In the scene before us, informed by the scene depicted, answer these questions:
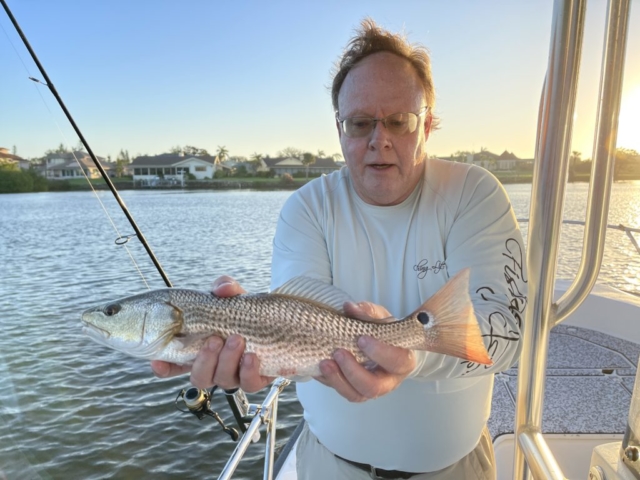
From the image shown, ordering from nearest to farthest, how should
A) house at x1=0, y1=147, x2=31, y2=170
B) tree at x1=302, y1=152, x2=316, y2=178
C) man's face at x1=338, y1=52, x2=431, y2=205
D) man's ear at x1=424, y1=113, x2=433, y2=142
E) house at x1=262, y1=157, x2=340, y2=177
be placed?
man's face at x1=338, y1=52, x2=431, y2=205 → man's ear at x1=424, y1=113, x2=433, y2=142 → house at x1=0, y1=147, x2=31, y2=170 → house at x1=262, y1=157, x2=340, y2=177 → tree at x1=302, y1=152, x2=316, y2=178

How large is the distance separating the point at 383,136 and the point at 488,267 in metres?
0.83

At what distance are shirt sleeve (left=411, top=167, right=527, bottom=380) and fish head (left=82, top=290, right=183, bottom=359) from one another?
1068 mm

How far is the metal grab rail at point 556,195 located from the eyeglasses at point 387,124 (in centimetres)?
107

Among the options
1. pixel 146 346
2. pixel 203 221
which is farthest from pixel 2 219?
pixel 146 346

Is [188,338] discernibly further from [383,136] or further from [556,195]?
[556,195]

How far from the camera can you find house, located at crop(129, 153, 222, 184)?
3135 inches

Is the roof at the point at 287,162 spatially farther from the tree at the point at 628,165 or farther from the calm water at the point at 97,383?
the tree at the point at 628,165

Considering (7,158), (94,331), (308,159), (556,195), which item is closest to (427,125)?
(556,195)

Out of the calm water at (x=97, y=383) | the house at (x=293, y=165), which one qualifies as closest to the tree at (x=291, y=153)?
the house at (x=293, y=165)

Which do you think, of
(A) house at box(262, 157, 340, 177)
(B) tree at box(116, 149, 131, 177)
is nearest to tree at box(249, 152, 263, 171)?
(A) house at box(262, 157, 340, 177)

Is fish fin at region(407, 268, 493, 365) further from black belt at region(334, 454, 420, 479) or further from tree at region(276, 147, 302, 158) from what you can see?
tree at region(276, 147, 302, 158)

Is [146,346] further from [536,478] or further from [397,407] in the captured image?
[536,478]

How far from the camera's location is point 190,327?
1.98 metres

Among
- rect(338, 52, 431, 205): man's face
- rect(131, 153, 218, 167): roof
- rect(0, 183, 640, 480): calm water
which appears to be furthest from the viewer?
rect(131, 153, 218, 167): roof
